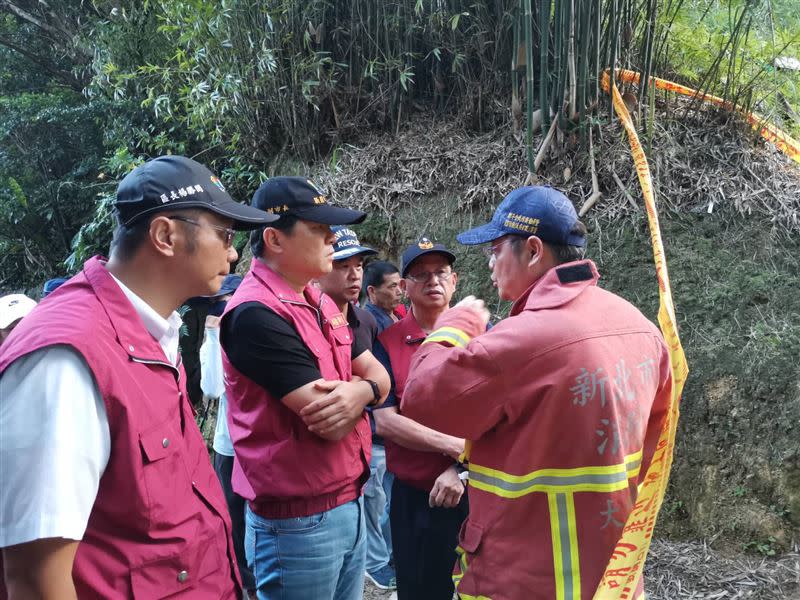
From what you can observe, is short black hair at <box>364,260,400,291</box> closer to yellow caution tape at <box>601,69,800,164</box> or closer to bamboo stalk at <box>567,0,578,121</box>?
bamboo stalk at <box>567,0,578,121</box>

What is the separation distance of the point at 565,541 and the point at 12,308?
272cm

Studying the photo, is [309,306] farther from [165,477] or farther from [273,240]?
[165,477]

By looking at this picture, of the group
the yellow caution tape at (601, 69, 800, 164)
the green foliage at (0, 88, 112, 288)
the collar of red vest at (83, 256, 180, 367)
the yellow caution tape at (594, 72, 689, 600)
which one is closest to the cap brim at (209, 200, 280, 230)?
the collar of red vest at (83, 256, 180, 367)

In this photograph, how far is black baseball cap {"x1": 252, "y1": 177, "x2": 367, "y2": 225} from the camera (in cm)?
232

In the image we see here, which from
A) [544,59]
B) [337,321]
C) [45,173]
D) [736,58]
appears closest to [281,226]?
[337,321]

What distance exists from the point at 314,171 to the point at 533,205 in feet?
14.2

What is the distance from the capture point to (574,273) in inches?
71.5

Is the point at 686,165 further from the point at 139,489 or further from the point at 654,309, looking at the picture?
the point at 139,489

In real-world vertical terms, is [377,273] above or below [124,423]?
below

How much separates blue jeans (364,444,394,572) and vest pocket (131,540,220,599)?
2.55 m

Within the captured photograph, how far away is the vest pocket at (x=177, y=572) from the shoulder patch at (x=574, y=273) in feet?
3.95

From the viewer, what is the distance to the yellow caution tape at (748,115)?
13.2 ft

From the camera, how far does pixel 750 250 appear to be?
3.74 meters

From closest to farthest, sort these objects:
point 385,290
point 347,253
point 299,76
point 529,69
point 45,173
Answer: point 347,253 → point 529,69 → point 385,290 → point 299,76 → point 45,173
